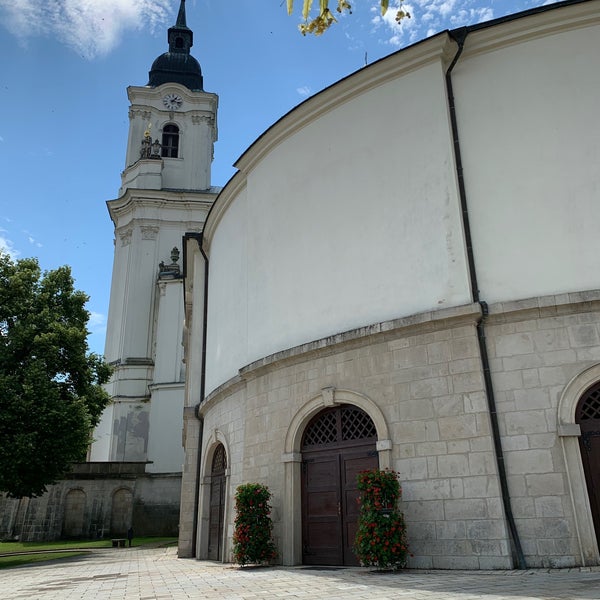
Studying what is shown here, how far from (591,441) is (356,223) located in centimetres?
651

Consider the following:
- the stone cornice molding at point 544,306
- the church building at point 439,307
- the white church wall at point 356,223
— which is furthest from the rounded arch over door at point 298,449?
the stone cornice molding at point 544,306

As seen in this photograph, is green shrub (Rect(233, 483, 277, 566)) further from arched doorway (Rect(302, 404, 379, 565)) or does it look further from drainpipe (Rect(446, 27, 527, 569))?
drainpipe (Rect(446, 27, 527, 569))

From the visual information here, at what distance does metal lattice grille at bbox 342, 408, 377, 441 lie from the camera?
12367 millimetres

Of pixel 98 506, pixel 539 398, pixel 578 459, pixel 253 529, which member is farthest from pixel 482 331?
pixel 98 506

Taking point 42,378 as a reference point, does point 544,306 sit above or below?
below

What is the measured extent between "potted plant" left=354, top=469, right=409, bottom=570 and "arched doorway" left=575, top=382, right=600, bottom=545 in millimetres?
3108

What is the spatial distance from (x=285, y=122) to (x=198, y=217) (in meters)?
28.5

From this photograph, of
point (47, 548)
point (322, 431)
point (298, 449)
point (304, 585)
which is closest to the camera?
point (304, 585)

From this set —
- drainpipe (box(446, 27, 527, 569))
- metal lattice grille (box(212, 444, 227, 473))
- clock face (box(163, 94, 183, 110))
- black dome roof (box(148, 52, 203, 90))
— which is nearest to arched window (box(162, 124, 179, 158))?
clock face (box(163, 94, 183, 110))

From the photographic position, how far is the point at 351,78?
14.5m

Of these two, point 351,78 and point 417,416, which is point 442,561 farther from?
point 351,78

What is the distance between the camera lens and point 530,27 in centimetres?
1283

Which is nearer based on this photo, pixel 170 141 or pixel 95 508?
pixel 95 508

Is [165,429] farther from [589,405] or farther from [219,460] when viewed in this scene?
[589,405]
